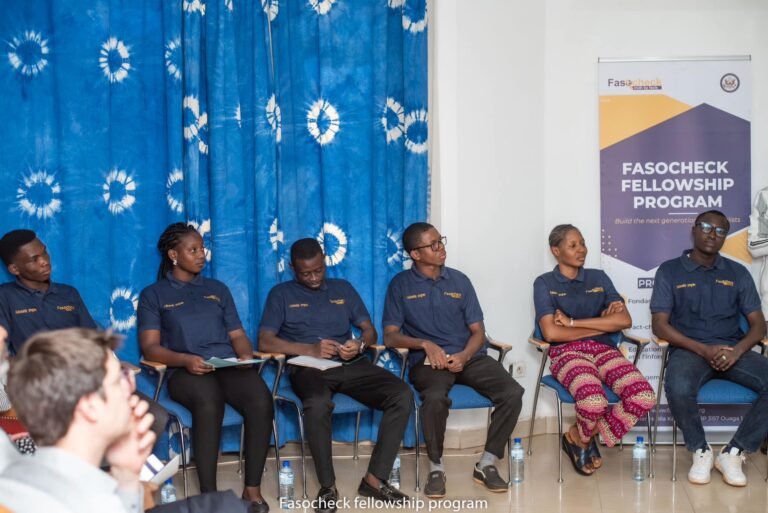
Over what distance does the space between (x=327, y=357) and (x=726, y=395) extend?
6.89 feet

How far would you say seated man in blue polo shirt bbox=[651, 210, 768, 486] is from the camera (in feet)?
15.4

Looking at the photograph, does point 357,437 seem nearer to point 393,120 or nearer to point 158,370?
point 158,370

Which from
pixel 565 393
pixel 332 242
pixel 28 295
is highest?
pixel 332 242

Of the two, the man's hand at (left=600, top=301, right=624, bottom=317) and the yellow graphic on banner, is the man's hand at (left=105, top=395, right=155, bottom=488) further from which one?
the yellow graphic on banner

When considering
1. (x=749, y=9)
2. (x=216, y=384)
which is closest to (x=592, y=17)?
(x=749, y=9)

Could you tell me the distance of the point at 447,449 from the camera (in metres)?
5.29

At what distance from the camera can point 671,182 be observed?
5.48 m

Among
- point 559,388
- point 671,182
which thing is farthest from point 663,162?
point 559,388

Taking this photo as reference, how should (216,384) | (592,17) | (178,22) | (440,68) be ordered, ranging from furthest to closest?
(592,17) < (440,68) < (178,22) < (216,384)

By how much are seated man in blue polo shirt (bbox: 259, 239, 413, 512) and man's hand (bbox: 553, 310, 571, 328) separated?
99 cm

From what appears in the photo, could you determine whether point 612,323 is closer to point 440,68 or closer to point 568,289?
point 568,289

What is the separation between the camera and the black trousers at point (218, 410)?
4.23 metres

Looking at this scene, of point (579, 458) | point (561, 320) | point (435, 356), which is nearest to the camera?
point (435, 356)

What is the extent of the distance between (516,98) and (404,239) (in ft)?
3.72
